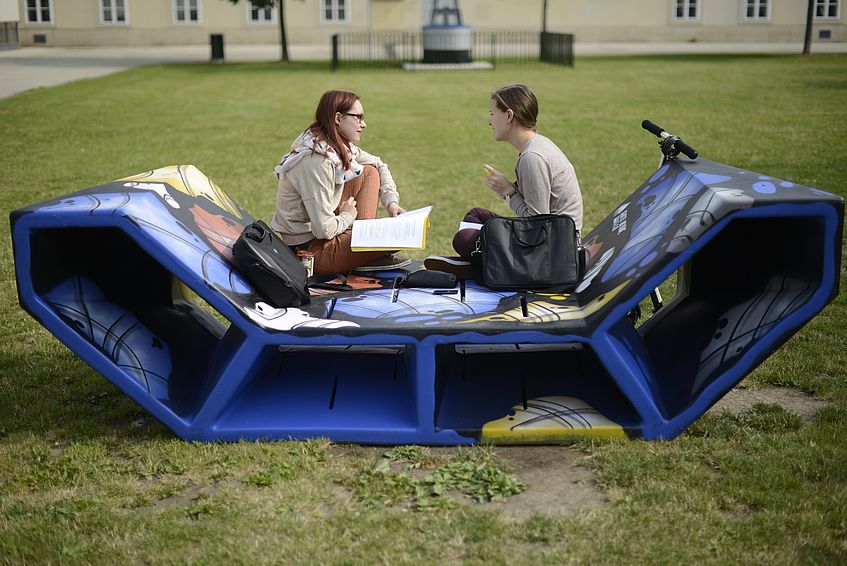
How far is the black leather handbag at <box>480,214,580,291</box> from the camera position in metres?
4.86

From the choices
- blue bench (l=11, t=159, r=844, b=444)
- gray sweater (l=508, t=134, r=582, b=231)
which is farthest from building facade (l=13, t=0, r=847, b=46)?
blue bench (l=11, t=159, r=844, b=444)

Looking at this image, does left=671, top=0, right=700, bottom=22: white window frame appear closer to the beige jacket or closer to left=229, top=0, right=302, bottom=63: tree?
left=229, top=0, right=302, bottom=63: tree

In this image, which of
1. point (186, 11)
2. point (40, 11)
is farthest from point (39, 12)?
point (186, 11)

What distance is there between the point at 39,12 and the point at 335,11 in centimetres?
1322

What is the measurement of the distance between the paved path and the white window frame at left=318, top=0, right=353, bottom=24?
1816 mm

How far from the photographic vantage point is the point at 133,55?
127 feet

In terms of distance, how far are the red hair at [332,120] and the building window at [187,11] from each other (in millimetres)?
43231

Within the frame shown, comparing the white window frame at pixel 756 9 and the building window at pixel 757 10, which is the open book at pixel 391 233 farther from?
the building window at pixel 757 10

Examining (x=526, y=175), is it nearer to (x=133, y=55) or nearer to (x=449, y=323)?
(x=449, y=323)

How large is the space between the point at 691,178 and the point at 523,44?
3933cm

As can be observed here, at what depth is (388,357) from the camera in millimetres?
5305

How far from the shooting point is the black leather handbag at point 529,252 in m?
4.86

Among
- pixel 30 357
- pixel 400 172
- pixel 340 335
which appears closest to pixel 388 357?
pixel 340 335

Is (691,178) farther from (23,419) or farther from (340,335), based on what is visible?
(23,419)
